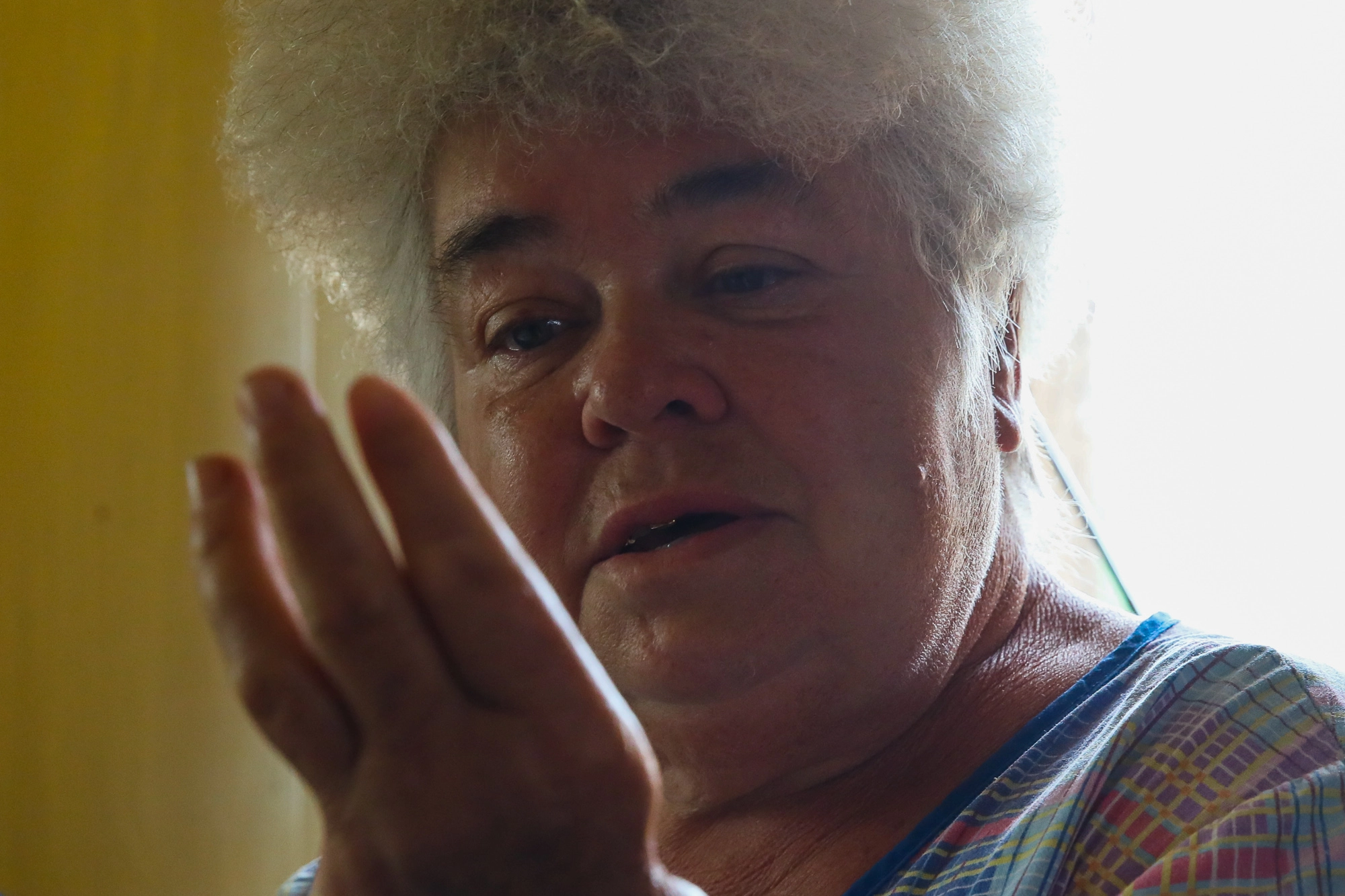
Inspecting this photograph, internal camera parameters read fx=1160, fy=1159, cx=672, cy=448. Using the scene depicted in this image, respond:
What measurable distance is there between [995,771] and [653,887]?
0.44 m

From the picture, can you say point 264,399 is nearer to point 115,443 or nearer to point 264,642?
point 264,642

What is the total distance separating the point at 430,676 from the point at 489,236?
67 centimetres

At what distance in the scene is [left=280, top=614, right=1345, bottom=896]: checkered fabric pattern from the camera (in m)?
0.69

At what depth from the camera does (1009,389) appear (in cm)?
124

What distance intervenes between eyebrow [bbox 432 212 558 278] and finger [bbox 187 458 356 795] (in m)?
0.56

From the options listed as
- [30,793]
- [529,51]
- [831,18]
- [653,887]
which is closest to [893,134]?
[831,18]

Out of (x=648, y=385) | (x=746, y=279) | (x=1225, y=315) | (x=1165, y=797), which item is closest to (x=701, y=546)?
(x=648, y=385)

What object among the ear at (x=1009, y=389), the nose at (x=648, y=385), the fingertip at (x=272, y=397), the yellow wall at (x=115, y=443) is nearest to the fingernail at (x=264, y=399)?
the fingertip at (x=272, y=397)

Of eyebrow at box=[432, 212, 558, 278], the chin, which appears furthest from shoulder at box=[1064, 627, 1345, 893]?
eyebrow at box=[432, 212, 558, 278]

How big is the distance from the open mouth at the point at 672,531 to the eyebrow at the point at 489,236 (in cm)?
30

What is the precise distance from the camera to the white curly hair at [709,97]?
1057 mm

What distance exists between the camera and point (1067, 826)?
78 cm

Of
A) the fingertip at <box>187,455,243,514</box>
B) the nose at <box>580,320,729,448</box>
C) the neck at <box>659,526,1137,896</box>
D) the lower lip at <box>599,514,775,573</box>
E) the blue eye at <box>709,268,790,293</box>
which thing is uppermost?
the blue eye at <box>709,268,790,293</box>

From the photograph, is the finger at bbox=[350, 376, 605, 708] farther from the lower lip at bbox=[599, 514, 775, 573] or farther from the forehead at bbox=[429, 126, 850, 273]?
the forehead at bbox=[429, 126, 850, 273]
